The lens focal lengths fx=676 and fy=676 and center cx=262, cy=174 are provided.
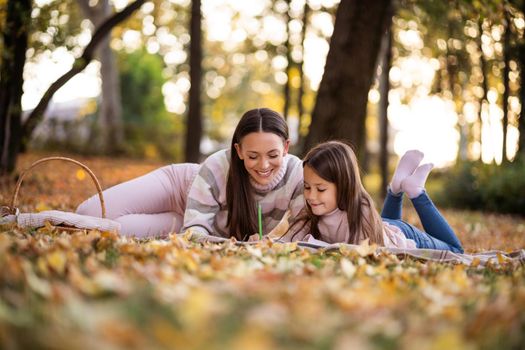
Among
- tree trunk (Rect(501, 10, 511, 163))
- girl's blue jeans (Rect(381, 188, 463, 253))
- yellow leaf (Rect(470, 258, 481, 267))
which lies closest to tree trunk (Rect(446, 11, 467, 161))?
tree trunk (Rect(501, 10, 511, 163))

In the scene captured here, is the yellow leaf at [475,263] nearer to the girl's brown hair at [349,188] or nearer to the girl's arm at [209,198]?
the girl's brown hair at [349,188]

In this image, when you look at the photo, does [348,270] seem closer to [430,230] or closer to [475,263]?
[475,263]

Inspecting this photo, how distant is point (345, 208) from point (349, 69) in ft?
12.1

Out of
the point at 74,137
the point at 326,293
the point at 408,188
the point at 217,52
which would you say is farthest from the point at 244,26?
the point at 326,293

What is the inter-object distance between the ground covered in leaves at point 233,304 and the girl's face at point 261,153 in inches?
52.0

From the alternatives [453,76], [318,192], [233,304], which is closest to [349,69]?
[318,192]

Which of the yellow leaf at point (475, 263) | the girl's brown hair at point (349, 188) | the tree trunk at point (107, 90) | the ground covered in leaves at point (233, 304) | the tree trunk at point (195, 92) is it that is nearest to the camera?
the ground covered in leaves at point (233, 304)

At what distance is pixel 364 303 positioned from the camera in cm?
204

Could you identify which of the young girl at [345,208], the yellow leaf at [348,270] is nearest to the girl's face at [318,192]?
the young girl at [345,208]

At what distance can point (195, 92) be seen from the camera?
12.5 metres

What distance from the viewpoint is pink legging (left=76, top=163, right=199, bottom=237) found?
5062mm

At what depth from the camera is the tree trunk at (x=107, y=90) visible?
17.2 metres

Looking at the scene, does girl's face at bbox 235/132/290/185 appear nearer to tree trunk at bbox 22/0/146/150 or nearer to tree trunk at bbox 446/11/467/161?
tree trunk at bbox 22/0/146/150

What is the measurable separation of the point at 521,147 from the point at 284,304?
535 inches
